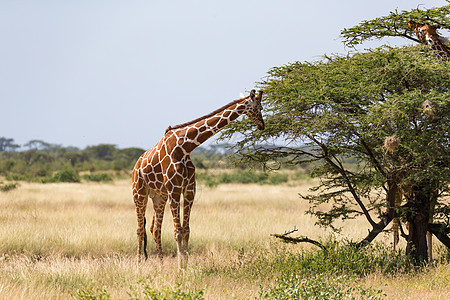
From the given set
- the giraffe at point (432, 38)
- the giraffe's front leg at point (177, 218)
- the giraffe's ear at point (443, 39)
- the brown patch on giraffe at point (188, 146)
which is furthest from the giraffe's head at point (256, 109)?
the giraffe's ear at point (443, 39)

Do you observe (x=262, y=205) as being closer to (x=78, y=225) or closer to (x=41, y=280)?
(x=78, y=225)

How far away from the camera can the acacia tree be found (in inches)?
326

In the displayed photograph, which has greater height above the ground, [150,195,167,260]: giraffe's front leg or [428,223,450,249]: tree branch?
[150,195,167,260]: giraffe's front leg

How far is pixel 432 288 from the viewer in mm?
7957

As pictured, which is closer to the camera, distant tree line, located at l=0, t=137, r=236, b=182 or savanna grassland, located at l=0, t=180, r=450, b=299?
savanna grassland, located at l=0, t=180, r=450, b=299

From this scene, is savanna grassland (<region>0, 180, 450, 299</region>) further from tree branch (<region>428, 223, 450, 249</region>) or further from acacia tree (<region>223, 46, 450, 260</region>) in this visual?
acacia tree (<region>223, 46, 450, 260</region>)

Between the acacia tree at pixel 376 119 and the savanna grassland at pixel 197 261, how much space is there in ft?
4.57

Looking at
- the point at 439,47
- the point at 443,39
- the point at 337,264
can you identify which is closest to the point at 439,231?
the point at 337,264

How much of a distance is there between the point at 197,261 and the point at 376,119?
4997mm

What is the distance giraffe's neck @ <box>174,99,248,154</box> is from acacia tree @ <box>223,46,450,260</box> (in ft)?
3.95

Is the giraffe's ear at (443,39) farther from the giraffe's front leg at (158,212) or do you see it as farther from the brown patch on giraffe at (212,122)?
the giraffe's front leg at (158,212)

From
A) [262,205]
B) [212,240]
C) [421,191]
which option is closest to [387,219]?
[421,191]

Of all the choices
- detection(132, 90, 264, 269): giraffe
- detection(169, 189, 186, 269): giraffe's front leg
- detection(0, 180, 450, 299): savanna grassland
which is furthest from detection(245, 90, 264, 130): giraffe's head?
detection(0, 180, 450, 299): savanna grassland

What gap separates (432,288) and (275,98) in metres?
4.39
